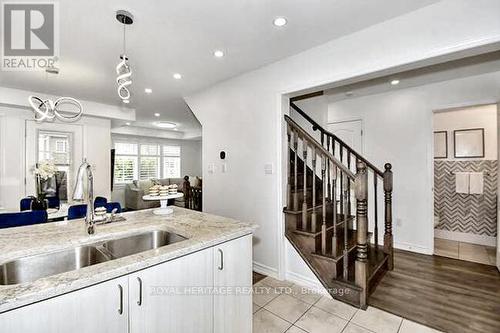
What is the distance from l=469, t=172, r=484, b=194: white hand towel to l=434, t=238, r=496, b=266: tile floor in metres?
0.93

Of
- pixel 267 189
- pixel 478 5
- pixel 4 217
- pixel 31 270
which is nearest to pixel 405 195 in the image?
pixel 267 189

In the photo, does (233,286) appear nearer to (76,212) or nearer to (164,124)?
(76,212)

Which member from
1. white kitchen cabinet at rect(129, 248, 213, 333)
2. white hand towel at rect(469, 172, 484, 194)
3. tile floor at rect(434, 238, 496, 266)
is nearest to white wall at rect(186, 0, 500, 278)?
tile floor at rect(434, 238, 496, 266)

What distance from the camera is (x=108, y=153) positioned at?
5.39 metres

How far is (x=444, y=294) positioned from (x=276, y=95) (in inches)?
113

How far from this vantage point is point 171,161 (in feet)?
30.5

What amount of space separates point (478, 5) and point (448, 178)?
144 inches

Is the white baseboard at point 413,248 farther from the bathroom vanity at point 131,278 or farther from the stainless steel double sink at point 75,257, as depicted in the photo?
the stainless steel double sink at point 75,257

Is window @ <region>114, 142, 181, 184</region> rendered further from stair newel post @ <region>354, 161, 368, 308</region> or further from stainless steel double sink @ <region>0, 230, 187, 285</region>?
stair newel post @ <region>354, 161, 368, 308</region>

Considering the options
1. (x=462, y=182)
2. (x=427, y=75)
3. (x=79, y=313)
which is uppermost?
(x=427, y=75)

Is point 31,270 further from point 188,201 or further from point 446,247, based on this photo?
point 446,247

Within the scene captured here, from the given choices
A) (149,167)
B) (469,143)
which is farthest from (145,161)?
(469,143)

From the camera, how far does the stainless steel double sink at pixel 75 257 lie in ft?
4.15

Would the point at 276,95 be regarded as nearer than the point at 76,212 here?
No
